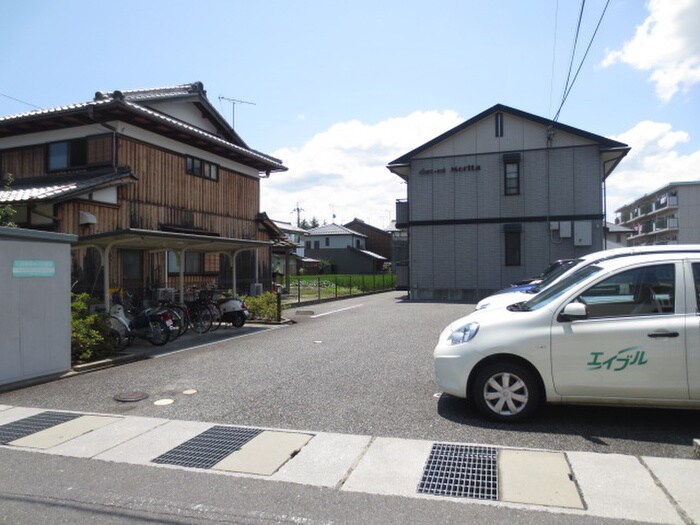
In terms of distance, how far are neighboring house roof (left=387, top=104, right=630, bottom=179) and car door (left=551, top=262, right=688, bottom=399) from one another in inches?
732

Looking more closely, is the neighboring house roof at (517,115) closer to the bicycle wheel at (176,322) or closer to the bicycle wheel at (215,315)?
the bicycle wheel at (215,315)

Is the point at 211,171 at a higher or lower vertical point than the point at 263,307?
higher

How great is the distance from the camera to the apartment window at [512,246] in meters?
22.4

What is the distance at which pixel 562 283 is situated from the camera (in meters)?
5.38

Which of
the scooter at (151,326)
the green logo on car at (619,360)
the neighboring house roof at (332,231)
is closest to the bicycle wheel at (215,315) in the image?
the scooter at (151,326)

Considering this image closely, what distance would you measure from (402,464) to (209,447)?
5.70 ft

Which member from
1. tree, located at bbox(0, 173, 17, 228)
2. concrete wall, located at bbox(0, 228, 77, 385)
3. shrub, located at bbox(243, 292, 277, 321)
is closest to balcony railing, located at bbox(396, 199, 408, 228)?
shrub, located at bbox(243, 292, 277, 321)

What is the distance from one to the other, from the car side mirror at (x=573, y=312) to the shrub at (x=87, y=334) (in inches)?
290

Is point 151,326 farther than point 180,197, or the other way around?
point 180,197

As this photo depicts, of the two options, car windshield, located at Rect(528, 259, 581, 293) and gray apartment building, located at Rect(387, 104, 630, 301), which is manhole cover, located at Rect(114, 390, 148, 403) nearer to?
car windshield, located at Rect(528, 259, 581, 293)

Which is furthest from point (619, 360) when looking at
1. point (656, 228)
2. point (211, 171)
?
point (656, 228)

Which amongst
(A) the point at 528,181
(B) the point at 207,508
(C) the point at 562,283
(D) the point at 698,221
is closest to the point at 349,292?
(A) the point at 528,181

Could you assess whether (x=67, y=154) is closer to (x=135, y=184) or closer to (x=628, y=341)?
(x=135, y=184)

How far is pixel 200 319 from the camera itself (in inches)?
475
